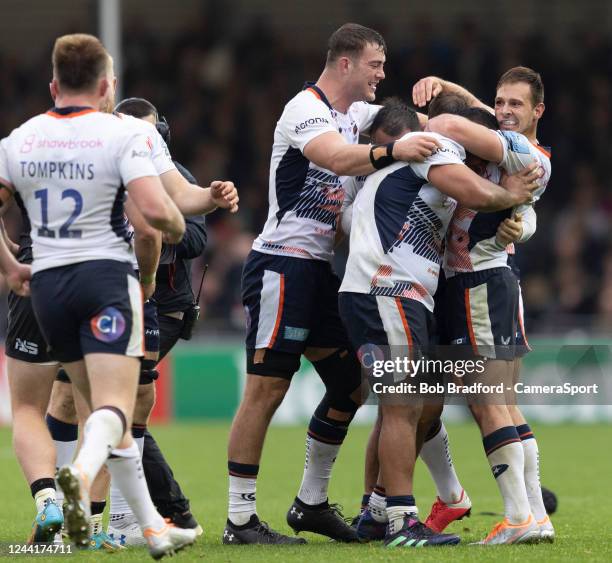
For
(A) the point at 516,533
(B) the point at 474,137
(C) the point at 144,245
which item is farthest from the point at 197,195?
(A) the point at 516,533

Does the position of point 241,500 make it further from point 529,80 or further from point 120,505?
point 529,80

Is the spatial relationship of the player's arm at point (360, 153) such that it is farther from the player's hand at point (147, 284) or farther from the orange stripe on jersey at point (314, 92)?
the player's hand at point (147, 284)

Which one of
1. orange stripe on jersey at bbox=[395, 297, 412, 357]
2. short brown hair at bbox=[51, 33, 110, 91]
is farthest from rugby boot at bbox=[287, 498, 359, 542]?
short brown hair at bbox=[51, 33, 110, 91]

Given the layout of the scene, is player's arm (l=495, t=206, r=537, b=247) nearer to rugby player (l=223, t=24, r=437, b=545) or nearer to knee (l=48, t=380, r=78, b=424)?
rugby player (l=223, t=24, r=437, b=545)

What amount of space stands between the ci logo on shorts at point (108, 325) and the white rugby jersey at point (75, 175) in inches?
10.0

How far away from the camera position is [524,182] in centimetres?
668

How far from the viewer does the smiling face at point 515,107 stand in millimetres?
6996

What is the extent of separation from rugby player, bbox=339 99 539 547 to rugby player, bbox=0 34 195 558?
1335 mm

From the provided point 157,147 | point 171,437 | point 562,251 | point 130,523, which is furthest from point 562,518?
point 562,251

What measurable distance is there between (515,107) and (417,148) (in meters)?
0.86

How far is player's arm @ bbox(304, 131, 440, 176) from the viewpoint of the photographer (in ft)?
21.2

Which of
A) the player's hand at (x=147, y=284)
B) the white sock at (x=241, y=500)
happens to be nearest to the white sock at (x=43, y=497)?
the white sock at (x=241, y=500)

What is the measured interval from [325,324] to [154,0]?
16.7 m

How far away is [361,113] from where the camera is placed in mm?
7297
